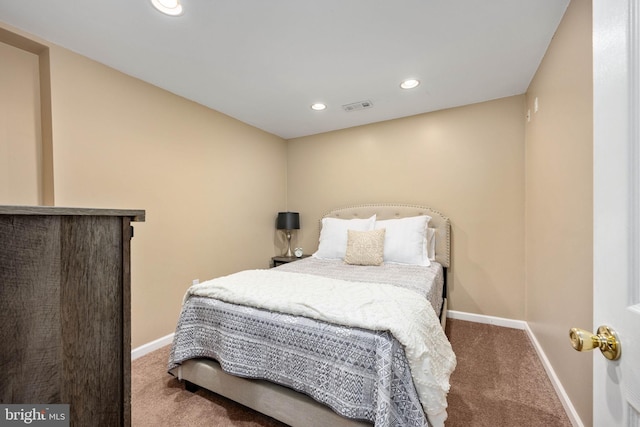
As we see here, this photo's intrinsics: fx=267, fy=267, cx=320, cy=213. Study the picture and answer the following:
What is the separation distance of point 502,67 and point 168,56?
263 centimetres

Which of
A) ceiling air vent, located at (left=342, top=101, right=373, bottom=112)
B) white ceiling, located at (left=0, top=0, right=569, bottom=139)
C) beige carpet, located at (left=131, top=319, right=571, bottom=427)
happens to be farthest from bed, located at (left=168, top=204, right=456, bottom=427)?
ceiling air vent, located at (left=342, top=101, right=373, bottom=112)

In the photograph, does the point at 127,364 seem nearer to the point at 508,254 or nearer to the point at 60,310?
the point at 60,310

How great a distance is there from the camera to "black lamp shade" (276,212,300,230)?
3.72m

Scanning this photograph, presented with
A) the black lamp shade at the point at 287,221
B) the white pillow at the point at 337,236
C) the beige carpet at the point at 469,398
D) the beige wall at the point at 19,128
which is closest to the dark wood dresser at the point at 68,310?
the beige carpet at the point at 469,398

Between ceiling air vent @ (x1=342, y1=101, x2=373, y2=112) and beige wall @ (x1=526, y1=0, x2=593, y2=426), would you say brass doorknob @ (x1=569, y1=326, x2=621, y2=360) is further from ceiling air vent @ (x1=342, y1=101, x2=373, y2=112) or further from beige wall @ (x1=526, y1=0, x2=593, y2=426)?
ceiling air vent @ (x1=342, y1=101, x2=373, y2=112)

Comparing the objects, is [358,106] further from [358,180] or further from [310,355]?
[310,355]

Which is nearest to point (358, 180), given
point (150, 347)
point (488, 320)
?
point (488, 320)

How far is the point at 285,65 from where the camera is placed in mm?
2131

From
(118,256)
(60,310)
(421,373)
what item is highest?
(118,256)

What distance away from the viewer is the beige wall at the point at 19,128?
5.73 ft

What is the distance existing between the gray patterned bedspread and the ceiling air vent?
230 centimetres

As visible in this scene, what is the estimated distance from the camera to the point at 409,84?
2445 mm

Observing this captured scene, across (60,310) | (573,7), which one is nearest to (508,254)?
(573,7)

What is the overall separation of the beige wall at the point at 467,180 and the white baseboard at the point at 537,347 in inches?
2.4
